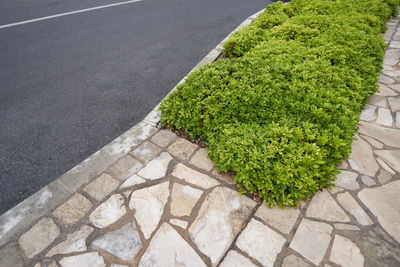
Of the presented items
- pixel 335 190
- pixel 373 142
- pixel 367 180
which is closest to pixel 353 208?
pixel 335 190

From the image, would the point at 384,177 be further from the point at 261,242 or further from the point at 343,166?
the point at 261,242

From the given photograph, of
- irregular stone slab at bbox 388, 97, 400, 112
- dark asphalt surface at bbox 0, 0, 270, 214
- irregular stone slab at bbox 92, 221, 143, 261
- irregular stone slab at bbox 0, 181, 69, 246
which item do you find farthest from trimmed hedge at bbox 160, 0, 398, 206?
irregular stone slab at bbox 0, 181, 69, 246

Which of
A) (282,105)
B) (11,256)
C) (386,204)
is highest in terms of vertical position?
(282,105)

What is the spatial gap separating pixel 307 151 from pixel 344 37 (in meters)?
3.50

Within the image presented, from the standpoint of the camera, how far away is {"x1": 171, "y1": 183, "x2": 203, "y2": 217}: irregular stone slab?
8.59ft

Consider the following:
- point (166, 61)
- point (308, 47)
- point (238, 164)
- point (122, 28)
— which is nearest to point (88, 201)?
point (238, 164)

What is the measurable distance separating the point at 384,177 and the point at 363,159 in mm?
A: 324

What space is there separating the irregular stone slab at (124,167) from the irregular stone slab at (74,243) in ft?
2.35

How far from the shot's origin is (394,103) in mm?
4125

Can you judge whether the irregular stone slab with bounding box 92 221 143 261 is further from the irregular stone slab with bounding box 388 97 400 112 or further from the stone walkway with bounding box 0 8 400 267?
the irregular stone slab with bounding box 388 97 400 112

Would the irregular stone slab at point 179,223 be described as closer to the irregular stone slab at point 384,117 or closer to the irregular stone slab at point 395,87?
the irregular stone slab at point 384,117

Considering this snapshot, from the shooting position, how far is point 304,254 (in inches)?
87.8

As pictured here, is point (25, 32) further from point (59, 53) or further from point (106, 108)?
point (106, 108)

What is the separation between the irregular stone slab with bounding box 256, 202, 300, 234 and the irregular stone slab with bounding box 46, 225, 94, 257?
1.86m
